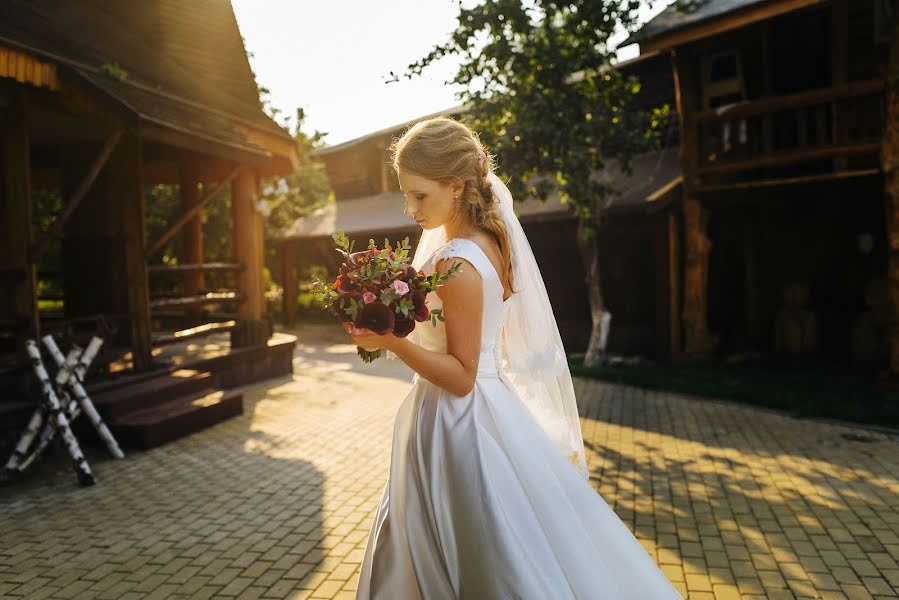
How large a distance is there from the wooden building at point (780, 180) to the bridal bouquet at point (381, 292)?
9031mm

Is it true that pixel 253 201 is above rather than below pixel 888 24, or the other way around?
below

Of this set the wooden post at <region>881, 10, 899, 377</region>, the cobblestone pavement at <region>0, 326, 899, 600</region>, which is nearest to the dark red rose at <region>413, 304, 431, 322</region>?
the cobblestone pavement at <region>0, 326, 899, 600</region>

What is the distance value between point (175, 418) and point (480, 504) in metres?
5.62

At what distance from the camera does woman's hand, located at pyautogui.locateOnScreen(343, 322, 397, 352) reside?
2080 mm

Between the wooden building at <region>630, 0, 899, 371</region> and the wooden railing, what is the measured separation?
0.8 inches

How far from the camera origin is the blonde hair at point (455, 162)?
87.0 inches

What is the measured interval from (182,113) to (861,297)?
11.3 metres

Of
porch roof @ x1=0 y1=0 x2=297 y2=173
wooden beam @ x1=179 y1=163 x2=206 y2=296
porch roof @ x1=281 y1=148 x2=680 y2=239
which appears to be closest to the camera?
porch roof @ x1=0 y1=0 x2=297 y2=173

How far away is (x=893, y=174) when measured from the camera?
26.2 feet

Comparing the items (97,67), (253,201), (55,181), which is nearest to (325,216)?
(55,181)

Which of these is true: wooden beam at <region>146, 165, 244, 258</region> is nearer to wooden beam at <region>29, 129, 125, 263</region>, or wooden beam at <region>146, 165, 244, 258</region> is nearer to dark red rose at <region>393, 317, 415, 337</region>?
wooden beam at <region>29, 129, 125, 263</region>

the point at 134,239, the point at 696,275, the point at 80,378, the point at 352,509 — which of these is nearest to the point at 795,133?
the point at 696,275

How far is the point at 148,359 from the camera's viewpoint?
8086 mm

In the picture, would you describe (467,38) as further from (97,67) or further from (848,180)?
(848,180)
